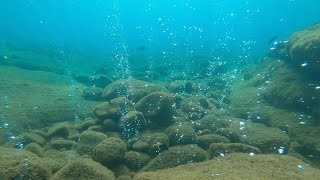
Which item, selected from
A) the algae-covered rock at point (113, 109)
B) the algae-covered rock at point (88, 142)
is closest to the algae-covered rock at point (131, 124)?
the algae-covered rock at point (113, 109)

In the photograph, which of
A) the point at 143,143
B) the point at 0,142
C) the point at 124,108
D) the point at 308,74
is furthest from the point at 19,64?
the point at 308,74

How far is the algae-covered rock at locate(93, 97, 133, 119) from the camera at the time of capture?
8383 millimetres

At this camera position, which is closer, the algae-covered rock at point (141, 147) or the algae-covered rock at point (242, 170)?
the algae-covered rock at point (242, 170)

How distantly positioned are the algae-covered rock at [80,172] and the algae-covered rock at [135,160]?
4.05ft

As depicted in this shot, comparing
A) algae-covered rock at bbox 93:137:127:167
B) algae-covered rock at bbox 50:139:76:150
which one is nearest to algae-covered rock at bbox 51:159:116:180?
algae-covered rock at bbox 93:137:127:167

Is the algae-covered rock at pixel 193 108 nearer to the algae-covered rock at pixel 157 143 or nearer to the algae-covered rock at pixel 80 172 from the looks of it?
the algae-covered rock at pixel 157 143

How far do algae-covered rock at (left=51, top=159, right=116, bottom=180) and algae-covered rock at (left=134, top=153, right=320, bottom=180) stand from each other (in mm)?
776

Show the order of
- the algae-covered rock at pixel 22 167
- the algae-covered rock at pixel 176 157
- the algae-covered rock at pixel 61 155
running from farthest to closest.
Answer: the algae-covered rock at pixel 61 155, the algae-covered rock at pixel 176 157, the algae-covered rock at pixel 22 167

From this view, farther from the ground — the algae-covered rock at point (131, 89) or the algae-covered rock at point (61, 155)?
the algae-covered rock at point (131, 89)

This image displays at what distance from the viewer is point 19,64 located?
17969mm

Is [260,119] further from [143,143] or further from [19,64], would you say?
[19,64]

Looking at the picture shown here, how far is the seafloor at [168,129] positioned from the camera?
5.00 meters

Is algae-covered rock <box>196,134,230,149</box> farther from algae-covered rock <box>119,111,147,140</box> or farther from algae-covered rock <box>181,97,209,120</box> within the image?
algae-covered rock <box>181,97,209,120</box>

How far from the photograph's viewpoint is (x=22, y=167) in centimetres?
482
